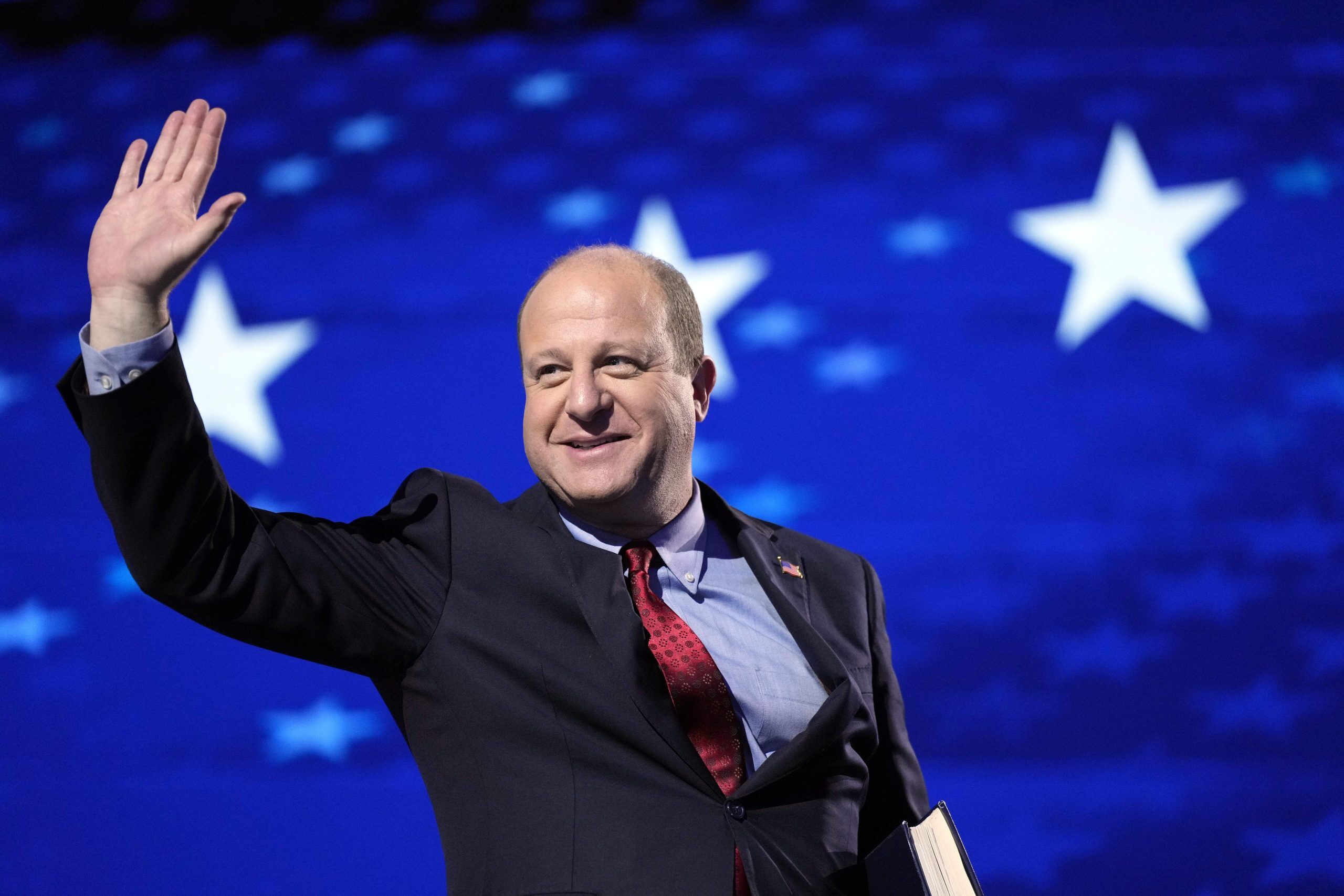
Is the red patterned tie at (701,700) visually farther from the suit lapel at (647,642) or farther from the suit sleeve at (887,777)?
the suit sleeve at (887,777)

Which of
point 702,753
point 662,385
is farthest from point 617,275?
point 702,753

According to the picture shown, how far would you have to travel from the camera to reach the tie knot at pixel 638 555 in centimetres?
135

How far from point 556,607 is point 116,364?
0.52 m

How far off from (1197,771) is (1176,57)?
1543mm

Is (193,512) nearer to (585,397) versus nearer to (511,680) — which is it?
(511,680)

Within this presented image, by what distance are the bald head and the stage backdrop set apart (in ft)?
2.45

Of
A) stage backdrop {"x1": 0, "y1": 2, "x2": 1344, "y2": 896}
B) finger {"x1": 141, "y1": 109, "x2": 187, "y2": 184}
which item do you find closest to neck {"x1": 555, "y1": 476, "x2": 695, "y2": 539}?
finger {"x1": 141, "y1": 109, "x2": 187, "y2": 184}

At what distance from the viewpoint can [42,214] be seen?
248 cm

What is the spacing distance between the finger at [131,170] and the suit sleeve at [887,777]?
3.48 ft

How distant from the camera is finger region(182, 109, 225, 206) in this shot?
1.12 metres

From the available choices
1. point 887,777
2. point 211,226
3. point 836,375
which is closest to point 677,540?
point 887,777

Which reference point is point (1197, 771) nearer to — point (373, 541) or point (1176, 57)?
point (1176, 57)

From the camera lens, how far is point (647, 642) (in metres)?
1.24

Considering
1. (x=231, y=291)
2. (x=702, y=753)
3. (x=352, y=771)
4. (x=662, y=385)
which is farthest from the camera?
(x=231, y=291)
